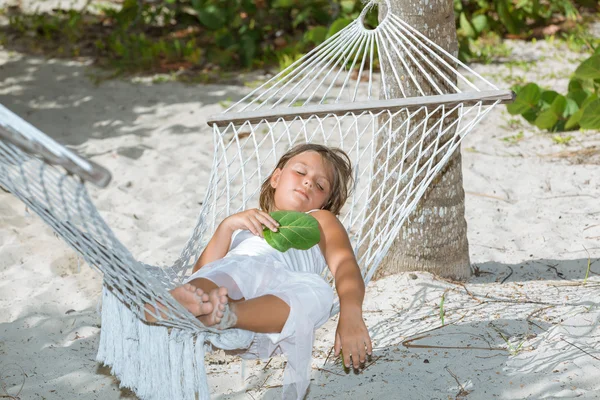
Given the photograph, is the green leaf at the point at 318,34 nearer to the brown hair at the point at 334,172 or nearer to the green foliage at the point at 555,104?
the green foliage at the point at 555,104

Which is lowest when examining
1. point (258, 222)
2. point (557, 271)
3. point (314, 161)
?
point (557, 271)

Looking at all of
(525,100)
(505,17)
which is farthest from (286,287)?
(505,17)

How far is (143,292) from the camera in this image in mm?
1709

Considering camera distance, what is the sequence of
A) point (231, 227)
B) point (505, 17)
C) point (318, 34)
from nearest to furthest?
point (231, 227) → point (318, 34) → point (505, 17)

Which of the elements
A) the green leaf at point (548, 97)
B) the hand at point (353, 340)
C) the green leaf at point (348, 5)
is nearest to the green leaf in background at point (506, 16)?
the green leaf at point (348, 5)

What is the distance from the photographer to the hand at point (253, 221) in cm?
204

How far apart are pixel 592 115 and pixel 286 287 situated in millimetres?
1881

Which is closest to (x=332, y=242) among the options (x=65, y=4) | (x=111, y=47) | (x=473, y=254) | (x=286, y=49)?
(x=473, y=254)

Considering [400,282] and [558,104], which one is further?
[558,104]

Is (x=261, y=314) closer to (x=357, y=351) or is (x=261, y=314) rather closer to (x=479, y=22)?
(x=357, y=351)

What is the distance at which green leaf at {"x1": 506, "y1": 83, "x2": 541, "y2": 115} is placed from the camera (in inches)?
136

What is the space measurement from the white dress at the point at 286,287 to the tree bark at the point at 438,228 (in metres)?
0.45

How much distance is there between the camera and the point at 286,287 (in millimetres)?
1870

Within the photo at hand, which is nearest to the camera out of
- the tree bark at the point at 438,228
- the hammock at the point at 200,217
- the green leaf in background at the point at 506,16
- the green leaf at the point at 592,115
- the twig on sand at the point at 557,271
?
the hammock at the point at 200,217
